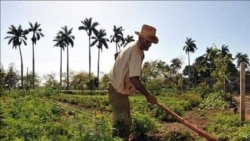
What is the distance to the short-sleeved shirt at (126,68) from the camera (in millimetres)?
4754

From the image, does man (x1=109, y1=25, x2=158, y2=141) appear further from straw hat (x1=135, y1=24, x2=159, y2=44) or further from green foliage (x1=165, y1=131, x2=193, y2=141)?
green foliage (x1=165, y1=131, x2=193, y2=141)

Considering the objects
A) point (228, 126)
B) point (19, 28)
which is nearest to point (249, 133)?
point (228, 126)

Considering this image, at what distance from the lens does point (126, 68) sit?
496cm

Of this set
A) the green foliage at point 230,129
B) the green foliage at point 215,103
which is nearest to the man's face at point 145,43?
the green foliage at point 230,129

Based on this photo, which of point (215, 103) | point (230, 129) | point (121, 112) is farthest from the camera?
point (215, 103)

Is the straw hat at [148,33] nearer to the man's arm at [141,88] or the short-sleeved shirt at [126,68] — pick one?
the short-sleeved shirt at [126,68]

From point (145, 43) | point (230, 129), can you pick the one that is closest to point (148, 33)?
point (145, 43)

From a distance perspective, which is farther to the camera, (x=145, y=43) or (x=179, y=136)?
(x=179, y=136)

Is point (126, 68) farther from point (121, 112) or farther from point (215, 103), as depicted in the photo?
point (215, 103)

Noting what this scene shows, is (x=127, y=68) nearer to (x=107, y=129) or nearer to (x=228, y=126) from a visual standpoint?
(x=107, y=129)

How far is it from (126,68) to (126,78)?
150 millimetres

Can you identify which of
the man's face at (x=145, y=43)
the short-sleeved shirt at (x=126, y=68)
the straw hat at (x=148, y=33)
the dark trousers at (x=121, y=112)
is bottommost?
the dark trousers at (x=121, y=112)

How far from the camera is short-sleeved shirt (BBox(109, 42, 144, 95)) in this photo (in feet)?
15.6

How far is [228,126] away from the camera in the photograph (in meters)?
7.34
